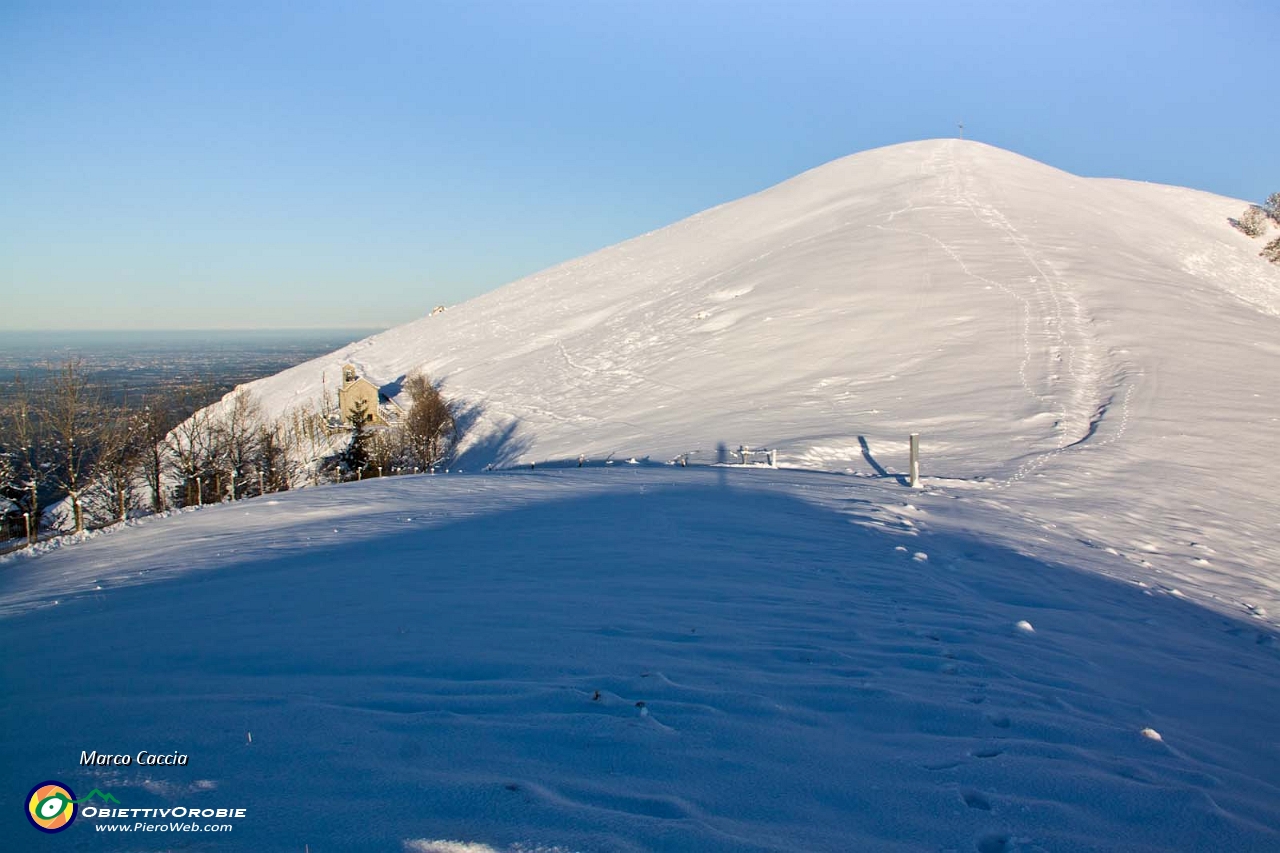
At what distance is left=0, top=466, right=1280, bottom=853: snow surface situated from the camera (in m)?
3.20

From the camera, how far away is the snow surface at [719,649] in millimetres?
3289

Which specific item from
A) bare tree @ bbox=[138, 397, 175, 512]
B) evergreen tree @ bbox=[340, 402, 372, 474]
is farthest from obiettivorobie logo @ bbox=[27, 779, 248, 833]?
evergreen tree @ bbox=[340, 402, 372, 474]

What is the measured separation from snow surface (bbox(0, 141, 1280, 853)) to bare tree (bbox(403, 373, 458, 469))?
1972 centimetres

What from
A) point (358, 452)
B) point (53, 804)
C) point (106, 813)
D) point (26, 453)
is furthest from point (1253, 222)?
point (26, 453)

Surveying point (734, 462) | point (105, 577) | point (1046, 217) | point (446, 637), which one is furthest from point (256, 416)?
point (1046, 217)

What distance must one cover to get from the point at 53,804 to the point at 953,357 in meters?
28.4

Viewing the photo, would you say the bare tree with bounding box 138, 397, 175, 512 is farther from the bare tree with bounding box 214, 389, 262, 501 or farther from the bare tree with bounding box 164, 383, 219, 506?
the bare tree with bounding box 214, 389, 262, 501

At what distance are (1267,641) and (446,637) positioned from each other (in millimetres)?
7806

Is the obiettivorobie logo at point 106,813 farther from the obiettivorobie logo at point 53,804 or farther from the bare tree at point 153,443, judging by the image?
the bare tree at point 153,443

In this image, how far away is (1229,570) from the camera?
10.1 m

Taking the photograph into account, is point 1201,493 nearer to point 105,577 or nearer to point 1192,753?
point 1192,753

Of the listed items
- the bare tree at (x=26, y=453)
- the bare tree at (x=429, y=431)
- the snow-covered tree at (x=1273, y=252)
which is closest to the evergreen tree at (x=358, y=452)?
the bare tree at (x=429, y=431)

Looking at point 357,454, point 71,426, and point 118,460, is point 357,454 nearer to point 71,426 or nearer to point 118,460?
point 118,460

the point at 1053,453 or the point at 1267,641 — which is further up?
the point at 1053,453
